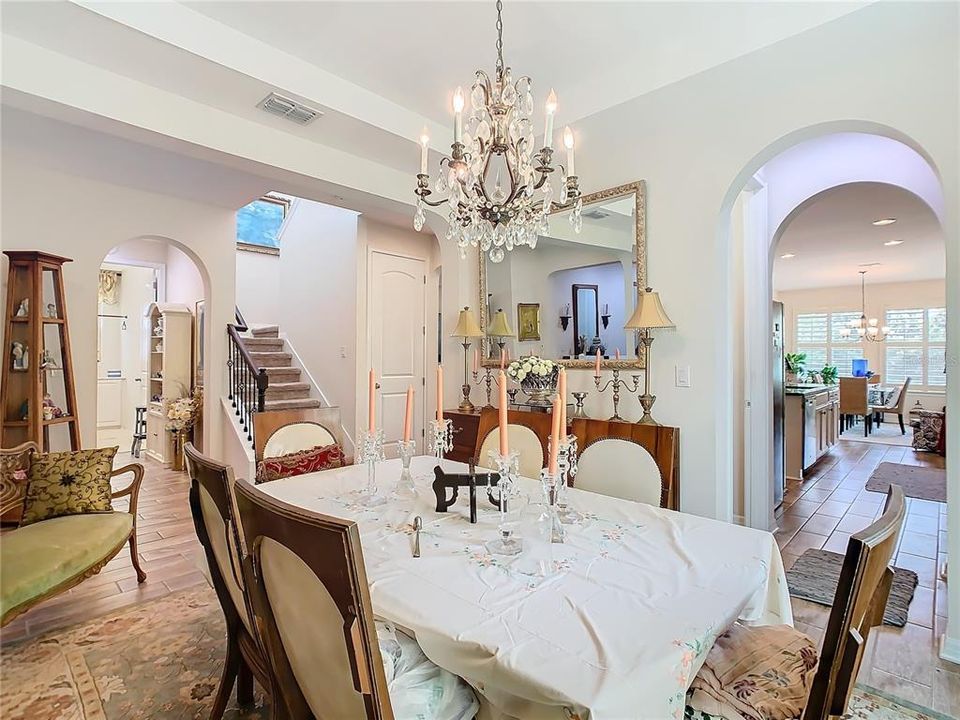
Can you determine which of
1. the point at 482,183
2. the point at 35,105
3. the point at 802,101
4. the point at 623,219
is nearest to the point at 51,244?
the point at 35,105

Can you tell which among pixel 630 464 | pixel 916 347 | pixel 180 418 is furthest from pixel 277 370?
pixel 916 347

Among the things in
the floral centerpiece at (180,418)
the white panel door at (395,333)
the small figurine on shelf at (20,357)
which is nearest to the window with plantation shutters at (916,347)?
the white panel door at (395,333)

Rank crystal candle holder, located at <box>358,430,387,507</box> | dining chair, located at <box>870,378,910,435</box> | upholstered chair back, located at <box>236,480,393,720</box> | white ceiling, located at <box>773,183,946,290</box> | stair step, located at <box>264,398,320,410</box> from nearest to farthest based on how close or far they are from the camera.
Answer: upholstered chair back, located at <box>236,480,393,720</box>
crystal candle holder, located at <box>358,430,387,507</box>
white ceiling, located at <box>773,183,946,290</box>
stair step, located at <box>264,398,320,410</box>
dining chair, located at <box>870,378,910,435</box>

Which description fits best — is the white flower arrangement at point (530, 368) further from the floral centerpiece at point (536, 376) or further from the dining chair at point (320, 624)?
the dining chair at point (320, 624)

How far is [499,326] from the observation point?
388 cm

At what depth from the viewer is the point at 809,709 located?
3.23 feet

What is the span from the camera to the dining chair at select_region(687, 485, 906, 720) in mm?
904

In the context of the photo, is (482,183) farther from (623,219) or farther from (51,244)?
(51,244)

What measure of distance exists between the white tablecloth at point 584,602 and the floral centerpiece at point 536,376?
147cm

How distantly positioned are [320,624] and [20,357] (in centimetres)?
398

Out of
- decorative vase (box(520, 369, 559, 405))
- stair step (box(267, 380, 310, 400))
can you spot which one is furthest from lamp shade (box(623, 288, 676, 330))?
stair step (box(267, 380, 310, 400))

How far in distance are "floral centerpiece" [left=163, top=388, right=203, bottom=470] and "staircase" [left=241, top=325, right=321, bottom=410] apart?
790 millimetres

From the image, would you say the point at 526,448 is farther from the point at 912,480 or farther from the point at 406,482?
the point at 912,480

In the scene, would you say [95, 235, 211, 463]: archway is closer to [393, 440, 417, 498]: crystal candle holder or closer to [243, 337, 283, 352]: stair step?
[243, 337, 283, 352]: stair step
